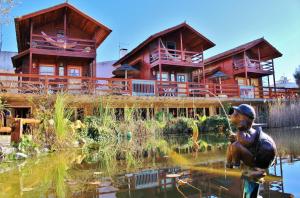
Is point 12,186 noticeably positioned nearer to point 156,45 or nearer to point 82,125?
point 82,125

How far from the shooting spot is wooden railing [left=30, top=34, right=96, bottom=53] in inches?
614

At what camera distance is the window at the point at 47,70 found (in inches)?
658

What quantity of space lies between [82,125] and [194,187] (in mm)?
6833

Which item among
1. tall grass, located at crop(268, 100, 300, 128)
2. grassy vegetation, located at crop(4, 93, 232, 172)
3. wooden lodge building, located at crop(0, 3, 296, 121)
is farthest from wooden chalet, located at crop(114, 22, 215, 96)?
tall grass, located at crop(268, 100, 300, 128)

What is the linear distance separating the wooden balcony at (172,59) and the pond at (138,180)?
13538 millimetres

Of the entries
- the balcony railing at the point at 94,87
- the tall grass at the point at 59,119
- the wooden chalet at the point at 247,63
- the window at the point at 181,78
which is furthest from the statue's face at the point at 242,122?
the wooden chalet at the point at 247,63

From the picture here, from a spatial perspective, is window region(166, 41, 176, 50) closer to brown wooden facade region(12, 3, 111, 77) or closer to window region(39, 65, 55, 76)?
brown wooden facade region(12, 3, 111, 77)

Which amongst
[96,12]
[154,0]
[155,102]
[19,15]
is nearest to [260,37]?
[154,0]

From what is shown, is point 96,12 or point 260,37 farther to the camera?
point 96,12

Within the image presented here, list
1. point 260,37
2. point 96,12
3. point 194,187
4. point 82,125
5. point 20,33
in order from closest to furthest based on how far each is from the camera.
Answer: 1. point 194,187
2. point 82,125
3. point 20,33
4. point 260,37
5. point 96,12

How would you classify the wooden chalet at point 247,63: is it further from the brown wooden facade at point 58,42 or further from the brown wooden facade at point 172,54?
the brown wooden facade at point 58,42

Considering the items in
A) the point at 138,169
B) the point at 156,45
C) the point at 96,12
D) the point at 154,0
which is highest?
the point at 96,12

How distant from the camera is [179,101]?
1447cm

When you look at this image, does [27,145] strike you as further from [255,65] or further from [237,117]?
[255,65]
